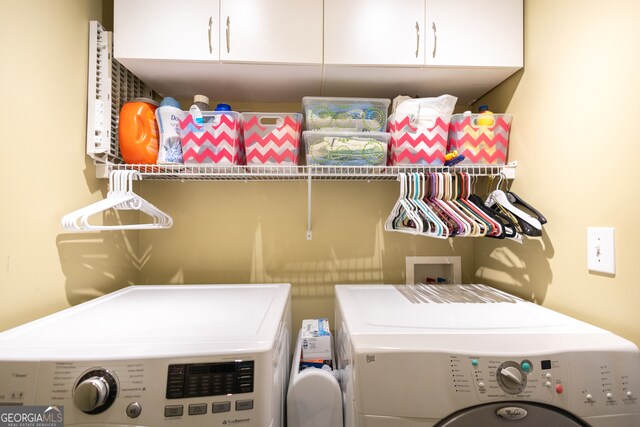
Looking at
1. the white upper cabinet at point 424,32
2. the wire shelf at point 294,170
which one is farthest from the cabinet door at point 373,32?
the wire shelf at point 294,170

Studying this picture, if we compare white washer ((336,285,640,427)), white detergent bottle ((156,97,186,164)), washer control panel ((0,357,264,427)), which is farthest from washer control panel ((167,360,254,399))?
white detergent bottle ((156,97,186,164))

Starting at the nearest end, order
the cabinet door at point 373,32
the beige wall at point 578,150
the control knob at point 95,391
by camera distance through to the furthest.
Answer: the control knob at point 95,391 < the beige wall at point 578,150 < the cabinet door at point 373,32

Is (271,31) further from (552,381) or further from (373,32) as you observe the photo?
(552,381)

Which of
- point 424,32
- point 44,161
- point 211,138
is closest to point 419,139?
point 424,32

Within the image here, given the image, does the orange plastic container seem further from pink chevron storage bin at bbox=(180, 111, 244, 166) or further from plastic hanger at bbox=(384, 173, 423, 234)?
plastic hanger at bbox=(384, 173, 423, 234)

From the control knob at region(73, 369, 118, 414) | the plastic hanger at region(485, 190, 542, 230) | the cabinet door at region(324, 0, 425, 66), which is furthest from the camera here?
the cabinet door at region(324, 0, 425, 66)

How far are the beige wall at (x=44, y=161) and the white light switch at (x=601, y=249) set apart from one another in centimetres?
184

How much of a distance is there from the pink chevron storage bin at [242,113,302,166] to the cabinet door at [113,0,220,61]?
0.96 ft

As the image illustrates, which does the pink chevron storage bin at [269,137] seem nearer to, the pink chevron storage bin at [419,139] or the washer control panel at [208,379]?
the pink chevron storage bin at [419,139]

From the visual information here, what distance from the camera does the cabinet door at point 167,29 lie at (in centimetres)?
116

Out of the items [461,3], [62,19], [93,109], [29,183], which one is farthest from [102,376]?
[461,3]

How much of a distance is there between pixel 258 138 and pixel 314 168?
0.27 metres

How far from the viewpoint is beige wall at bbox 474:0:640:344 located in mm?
866

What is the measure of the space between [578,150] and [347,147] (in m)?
0.81
